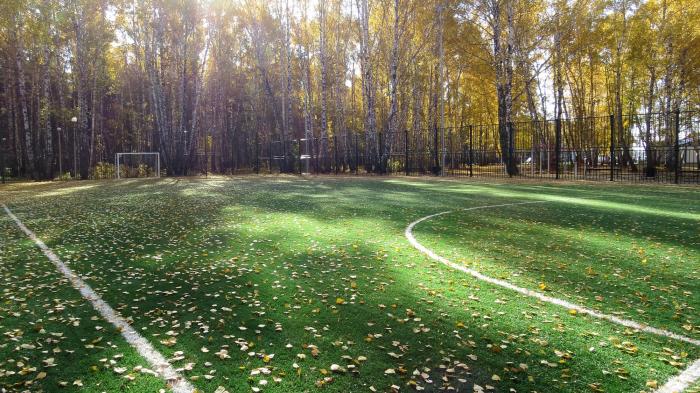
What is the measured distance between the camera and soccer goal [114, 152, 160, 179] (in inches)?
1153

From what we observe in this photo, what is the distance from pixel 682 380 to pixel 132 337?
3900mm

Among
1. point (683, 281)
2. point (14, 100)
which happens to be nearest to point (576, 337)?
point (683, 281)

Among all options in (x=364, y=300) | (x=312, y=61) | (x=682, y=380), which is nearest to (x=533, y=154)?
(x=364, y=300)

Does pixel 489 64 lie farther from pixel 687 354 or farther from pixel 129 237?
pixel 687 354

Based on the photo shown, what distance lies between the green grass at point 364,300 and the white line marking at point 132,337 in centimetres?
8

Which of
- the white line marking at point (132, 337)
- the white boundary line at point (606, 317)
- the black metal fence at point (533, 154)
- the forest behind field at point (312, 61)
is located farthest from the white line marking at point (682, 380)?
the forest behind field at point (312, 61)

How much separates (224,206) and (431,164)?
1954 cm

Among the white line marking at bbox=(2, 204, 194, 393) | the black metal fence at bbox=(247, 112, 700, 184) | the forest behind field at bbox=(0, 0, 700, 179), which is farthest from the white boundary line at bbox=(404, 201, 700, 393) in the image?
the forest behind field at bbox=(0, 0, 700, 179)

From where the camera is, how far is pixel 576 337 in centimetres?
346

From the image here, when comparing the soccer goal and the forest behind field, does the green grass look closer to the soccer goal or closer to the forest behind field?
the forest behind field

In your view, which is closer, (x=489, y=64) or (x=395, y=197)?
(x=395, y=197)

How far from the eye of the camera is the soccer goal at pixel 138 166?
29281 mm

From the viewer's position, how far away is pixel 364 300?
170 inches

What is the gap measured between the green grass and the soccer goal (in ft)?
71.5
